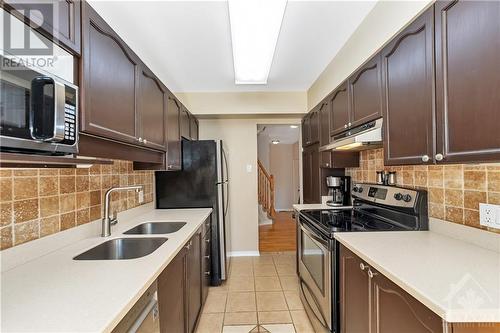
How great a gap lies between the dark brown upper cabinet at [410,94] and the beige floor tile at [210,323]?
6.28 feet

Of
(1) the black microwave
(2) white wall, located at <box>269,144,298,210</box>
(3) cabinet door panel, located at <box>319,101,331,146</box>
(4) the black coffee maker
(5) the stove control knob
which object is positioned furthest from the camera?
(2) white wall, located at <box>269,144,298,210</box>

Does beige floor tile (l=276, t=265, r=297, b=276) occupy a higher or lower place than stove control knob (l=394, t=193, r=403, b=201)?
lower

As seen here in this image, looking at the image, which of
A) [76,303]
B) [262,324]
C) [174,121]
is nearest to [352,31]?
[174,121]

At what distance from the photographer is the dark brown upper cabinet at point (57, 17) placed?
2.69ft

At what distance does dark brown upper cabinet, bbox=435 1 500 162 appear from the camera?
875mm

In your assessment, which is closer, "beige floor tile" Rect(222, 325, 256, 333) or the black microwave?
the black microwave

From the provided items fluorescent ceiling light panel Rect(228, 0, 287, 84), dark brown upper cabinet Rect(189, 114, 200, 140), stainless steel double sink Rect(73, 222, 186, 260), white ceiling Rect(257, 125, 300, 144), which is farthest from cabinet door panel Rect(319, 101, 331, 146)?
white ceiling Rect(257, 125, 300, 144)

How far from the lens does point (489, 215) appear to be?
1.14m

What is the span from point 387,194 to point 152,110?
1.96m

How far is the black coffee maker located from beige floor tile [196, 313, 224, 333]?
1.60 m

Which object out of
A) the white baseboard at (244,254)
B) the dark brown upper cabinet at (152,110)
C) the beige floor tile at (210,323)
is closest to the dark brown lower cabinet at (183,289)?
the beige floor tile at (210,323)

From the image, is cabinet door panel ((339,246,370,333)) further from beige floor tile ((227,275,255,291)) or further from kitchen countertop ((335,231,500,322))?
beige floor tile ((227,275,255,291))

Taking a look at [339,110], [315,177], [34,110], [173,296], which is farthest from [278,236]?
[34,110]

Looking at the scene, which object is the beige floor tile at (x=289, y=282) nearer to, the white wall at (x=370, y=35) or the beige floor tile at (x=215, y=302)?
the beige floor tile at (x=215, y=302)
